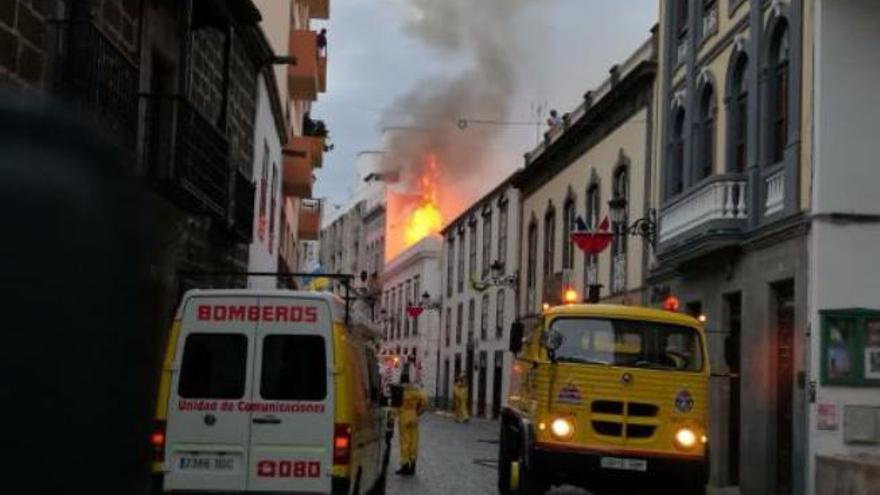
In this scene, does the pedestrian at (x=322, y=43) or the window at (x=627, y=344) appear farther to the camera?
the pedestrian at (x=322, y=43)

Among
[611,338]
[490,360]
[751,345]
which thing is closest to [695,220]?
[751,345]

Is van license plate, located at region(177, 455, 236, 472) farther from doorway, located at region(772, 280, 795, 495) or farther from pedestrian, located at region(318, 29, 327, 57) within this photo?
pedestrian, located at region(318, 29, 327, 57)

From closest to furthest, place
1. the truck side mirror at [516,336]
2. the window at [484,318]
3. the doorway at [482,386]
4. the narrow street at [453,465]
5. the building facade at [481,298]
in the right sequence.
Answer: the truck side mirror at [516,336], the narrow street at [453,465], the building facade at [481,298], the doorway at [482,386], the window at [484,318]

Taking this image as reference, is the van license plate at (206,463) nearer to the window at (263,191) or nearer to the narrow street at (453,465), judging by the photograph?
the narrow street at (453,465)

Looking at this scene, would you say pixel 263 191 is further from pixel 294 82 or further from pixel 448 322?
pixel 448 322

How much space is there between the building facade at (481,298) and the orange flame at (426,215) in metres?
10.0

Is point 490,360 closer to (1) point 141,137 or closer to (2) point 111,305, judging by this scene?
A: (1) point 141,137

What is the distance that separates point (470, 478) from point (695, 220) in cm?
578

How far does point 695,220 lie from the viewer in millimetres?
19422

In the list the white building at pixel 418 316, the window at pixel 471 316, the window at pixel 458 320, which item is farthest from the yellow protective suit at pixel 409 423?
the white building at pixel 418 316

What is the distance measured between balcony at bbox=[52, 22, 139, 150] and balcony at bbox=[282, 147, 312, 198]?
820 inches

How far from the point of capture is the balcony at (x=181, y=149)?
1148cm

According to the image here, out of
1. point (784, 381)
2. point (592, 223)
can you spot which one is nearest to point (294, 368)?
point (784, 381)

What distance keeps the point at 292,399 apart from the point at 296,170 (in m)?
21.8
